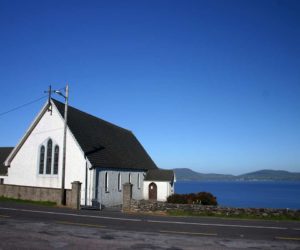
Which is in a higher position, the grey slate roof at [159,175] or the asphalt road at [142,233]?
the grey slate roof at [159,175]

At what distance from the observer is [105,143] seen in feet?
126

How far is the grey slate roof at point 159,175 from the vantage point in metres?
44.6

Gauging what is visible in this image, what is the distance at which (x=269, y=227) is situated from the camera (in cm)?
1748

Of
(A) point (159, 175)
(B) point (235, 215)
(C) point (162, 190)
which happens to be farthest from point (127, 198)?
(A) point (159, 175)

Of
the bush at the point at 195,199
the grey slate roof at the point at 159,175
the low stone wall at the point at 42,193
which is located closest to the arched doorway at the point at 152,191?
the grey slate roof at the point at 159,175

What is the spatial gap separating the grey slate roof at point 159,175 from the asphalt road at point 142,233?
2611 cm

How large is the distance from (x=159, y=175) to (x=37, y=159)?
55.3 ft

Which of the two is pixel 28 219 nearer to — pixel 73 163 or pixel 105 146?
pixel 73 163

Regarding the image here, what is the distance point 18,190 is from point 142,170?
1749 centimetres

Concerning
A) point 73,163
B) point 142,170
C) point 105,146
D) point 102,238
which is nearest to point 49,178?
point 73,163

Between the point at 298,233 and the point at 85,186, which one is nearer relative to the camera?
the point at 298,233

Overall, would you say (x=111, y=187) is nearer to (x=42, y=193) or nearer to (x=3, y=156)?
(x=42, y=193)

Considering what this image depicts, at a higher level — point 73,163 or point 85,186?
point 73,163

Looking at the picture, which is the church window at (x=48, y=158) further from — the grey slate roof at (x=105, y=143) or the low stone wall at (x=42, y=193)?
the low stone wall at (x=42, y=193)
